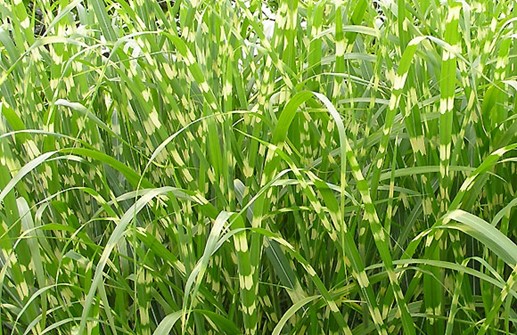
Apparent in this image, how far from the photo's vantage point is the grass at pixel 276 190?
80 centimetres

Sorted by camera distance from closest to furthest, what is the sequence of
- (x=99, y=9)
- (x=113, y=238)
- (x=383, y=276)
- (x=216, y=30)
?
(x=113, y=238) → (x=383, y=276) → (x=216, y=30) → (x=99, y=9)

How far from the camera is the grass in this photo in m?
0.80

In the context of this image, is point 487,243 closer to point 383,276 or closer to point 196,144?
point 383,276

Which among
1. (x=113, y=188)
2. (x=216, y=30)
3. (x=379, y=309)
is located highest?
(x=216, y=30)

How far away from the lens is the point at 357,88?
108cm

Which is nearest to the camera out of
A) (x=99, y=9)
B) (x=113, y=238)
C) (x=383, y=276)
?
(x=113, y=238)

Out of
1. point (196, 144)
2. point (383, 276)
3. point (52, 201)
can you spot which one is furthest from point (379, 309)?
point (52, 201)

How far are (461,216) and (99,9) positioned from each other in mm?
664

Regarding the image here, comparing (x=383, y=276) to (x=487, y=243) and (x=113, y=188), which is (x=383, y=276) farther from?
(x=113, y=188)

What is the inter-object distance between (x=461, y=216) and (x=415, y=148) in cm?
17

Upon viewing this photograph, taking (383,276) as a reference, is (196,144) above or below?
above

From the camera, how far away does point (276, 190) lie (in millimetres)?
896

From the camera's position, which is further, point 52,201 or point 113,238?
point 52,201

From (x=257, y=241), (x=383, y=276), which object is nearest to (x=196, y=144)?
(x=257, y=241)
